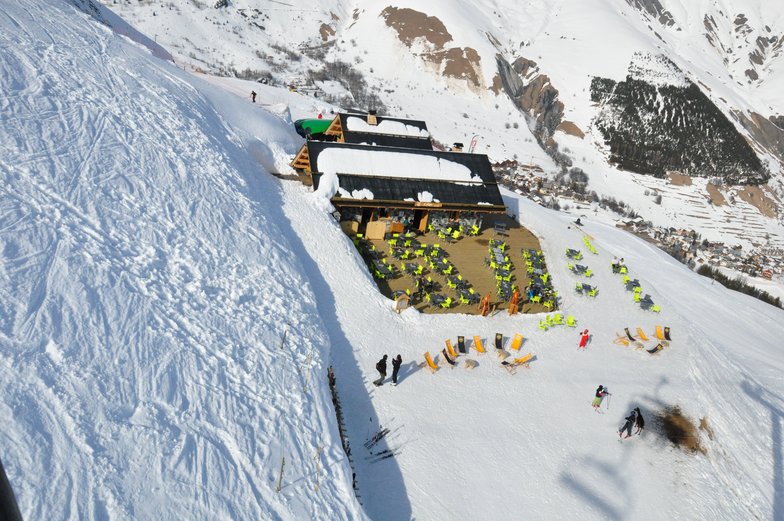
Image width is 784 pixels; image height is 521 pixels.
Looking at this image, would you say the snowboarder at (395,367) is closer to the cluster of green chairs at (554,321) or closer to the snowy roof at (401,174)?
the cluster of green chairs at (554,321)

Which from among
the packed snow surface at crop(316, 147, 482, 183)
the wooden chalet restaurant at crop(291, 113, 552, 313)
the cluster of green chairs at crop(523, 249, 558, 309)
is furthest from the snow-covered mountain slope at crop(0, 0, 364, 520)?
the cluster of green chairs at crop(523, 249, 558, 309)

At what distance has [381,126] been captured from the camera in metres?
38.9

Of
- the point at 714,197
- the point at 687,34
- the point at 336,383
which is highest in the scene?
the point at 687,34

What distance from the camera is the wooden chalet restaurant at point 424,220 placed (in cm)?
2539

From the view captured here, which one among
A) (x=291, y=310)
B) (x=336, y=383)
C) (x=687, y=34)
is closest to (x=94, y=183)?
(x=291, y=310)

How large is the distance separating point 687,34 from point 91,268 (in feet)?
617

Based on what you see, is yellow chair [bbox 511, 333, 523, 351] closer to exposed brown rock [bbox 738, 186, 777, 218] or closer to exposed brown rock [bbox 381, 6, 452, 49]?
exposed brown rock [bbox 738, 186, 777, 218]

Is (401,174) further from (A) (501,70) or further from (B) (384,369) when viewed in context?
(A) (501,70)

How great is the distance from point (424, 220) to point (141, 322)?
61.8ft

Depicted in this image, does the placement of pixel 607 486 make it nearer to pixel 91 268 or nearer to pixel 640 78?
pixel 91 268

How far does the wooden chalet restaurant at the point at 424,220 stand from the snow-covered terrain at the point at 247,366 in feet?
6.31

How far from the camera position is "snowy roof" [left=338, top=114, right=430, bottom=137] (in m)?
37.8

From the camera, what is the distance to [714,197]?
303 feet

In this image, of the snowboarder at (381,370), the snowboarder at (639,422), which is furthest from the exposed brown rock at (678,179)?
the snowboarder at (381,370)
